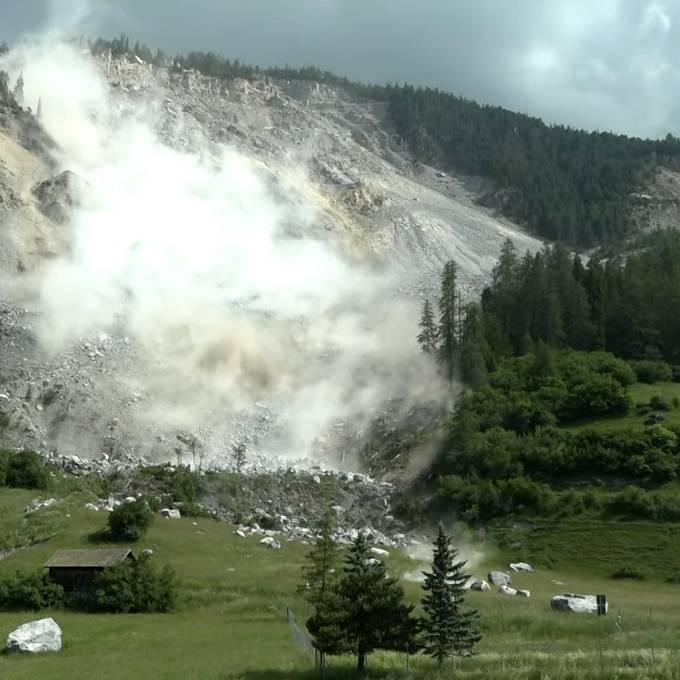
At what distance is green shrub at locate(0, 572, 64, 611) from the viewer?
48.0 m

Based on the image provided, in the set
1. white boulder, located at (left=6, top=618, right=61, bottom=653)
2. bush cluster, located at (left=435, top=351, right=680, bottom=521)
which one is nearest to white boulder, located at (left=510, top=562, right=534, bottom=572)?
bush cluster, located at (left=435, top=351, right=680, bottom=521)

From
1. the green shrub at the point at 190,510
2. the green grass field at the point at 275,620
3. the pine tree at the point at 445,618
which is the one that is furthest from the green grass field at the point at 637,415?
the pine tree at the point at 445,618

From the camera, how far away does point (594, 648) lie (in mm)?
30203

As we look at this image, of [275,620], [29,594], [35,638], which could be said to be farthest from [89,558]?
[275,620]

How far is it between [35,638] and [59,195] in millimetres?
93606

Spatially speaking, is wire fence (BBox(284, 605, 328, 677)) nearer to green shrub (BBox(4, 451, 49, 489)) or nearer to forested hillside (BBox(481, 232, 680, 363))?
green shrub (BBox(4, 451, 49, 489))

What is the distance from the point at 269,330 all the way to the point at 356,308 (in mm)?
15433

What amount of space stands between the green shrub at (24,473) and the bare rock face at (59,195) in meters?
55.0

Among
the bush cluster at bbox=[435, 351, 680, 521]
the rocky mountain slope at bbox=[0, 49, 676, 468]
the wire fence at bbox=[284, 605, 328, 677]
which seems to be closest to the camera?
the wire fence at bbox=[284, 605, 328, 677]

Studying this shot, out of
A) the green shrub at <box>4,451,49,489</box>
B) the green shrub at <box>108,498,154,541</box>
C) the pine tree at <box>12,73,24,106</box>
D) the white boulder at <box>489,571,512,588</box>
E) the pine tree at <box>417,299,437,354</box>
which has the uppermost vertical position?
the pine tree at <box>12,73,24,106</box>

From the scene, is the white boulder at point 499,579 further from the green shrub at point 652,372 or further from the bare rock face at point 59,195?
the bare rock face at point 59,195

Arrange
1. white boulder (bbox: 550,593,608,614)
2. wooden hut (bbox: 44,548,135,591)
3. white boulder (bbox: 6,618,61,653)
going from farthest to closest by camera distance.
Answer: wooden hut (bbox: 44,548,135,591) → white boulder (bbox: 550,593,608,614) → white boulder (bbox: 6,618,61,653)

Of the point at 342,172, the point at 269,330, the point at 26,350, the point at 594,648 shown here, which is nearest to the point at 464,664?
the point at 594,648

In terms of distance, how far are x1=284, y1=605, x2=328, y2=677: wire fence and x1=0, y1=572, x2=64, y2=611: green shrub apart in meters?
15.1
